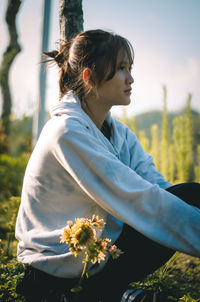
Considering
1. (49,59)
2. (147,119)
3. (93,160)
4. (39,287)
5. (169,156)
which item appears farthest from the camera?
(147,119)

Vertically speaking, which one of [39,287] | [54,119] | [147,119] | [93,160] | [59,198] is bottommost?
[147,119]

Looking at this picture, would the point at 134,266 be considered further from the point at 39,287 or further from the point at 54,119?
the point at 54,119

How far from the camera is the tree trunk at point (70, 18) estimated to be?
216 cm

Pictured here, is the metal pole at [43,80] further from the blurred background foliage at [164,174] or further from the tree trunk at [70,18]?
the tree trunk at [70,18]

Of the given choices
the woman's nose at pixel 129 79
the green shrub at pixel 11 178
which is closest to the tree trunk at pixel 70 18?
the woman's nose at pixel 129 79

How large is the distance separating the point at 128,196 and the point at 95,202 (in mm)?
227

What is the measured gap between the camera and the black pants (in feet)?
4.13

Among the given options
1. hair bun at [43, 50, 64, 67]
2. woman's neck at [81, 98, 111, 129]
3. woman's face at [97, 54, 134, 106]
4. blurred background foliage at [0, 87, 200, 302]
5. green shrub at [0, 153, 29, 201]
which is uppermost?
hair bun at [43, 50, 64, 67]

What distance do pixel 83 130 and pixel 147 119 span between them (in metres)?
5.92

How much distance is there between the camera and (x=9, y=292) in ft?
4.58

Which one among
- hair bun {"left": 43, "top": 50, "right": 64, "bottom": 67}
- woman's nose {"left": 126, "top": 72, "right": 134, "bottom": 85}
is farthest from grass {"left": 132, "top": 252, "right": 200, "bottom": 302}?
hair bun {"left": 43, "top": 50, "right": 64, "bottom": 67}

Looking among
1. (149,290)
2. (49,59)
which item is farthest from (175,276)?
(49,59)

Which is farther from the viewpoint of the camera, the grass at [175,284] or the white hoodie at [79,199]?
the grass at [175,284]

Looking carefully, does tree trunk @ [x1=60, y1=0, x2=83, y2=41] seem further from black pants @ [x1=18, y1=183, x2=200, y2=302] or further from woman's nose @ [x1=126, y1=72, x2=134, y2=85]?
black pants @ [x1=18, y1=183, x2=200, y2=302]
